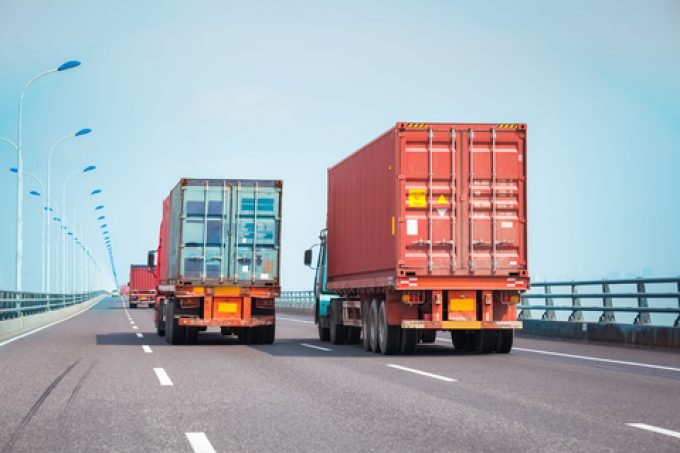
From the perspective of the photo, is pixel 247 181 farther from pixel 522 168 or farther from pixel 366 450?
pixel 366 450

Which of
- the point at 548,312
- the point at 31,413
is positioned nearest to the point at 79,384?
the point at 31,413

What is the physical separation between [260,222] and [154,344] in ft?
11.3

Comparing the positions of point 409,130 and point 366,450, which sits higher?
point 409,130

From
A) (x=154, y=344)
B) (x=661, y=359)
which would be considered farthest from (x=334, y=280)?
(x=661, y=359)

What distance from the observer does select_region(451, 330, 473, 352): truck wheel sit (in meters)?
18.6

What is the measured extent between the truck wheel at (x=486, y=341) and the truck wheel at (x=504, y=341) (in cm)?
10

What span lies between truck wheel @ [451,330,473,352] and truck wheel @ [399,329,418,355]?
170 centimetres

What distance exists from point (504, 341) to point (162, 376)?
283 inches

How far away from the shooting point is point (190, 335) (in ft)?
67.8

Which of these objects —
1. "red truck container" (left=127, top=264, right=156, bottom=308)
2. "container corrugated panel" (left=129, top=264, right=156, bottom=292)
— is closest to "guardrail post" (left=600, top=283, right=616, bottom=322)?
"red truck container" (left=127, top=264, right=156, bottom=308)

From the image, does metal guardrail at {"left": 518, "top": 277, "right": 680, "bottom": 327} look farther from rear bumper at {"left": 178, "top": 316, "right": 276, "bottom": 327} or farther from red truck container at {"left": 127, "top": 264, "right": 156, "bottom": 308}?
red truck container at {"left": 127, "top": 264, "right": 156, "bottom": 308}

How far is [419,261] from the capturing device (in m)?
16.5

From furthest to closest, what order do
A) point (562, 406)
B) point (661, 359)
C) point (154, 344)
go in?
point (154, 344)
point (661, 359)
point (562, 406)

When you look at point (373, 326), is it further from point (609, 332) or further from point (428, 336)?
point (609, 332)
